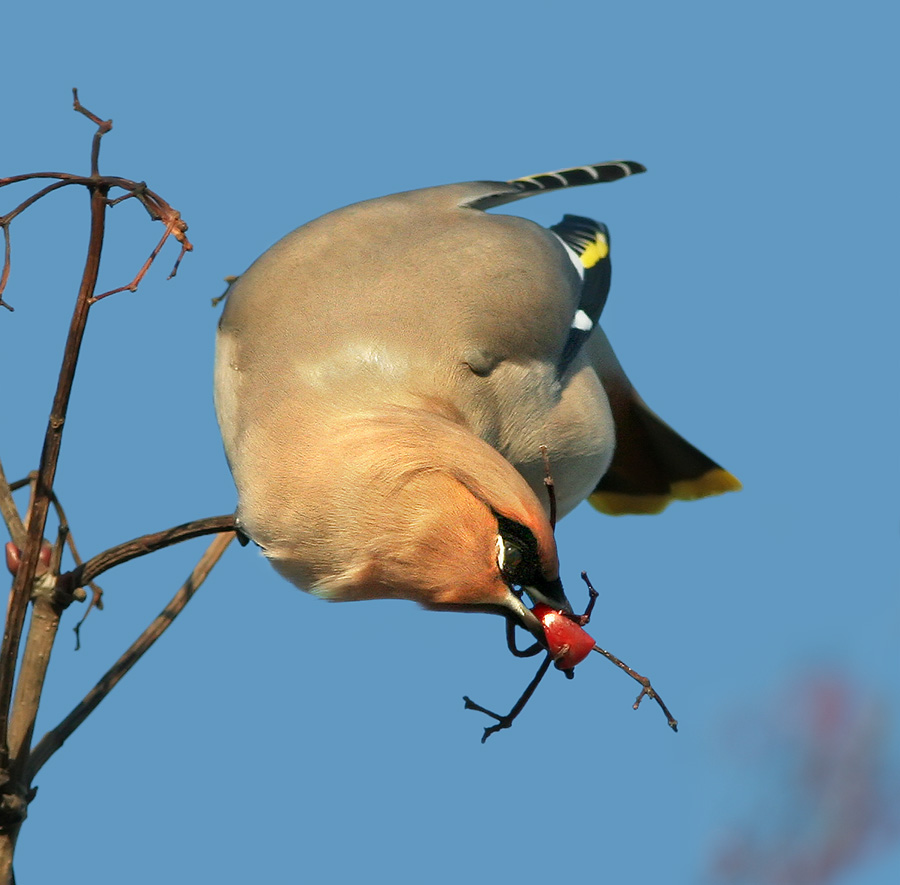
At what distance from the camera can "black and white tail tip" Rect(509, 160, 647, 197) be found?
524cm

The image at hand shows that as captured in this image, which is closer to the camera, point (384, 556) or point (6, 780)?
point (6, 780)

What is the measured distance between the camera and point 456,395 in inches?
154

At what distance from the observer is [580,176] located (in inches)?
208

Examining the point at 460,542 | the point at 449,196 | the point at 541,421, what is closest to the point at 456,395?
the point at 541,421

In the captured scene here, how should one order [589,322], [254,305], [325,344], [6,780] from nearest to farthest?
1. [6,780]
2. [325,344]
3. [254,305]
4. [589,322]

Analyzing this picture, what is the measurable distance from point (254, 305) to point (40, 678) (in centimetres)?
148

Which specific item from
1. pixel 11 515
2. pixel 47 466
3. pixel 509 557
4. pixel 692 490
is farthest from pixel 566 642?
pixel 692 490

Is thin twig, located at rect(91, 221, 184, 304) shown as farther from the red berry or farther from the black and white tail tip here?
the black and white tail tip

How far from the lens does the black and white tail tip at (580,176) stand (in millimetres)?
5242

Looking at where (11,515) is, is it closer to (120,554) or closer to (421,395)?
(120,554)

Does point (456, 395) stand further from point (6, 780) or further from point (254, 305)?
point (6, 780)

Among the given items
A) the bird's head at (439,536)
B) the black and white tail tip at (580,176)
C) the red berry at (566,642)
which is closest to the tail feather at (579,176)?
the black and white tail tip at (580,176)

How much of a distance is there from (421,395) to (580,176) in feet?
6.05

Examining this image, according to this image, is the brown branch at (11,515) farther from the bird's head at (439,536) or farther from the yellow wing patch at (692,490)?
the yellow wing patch at (692,490)
